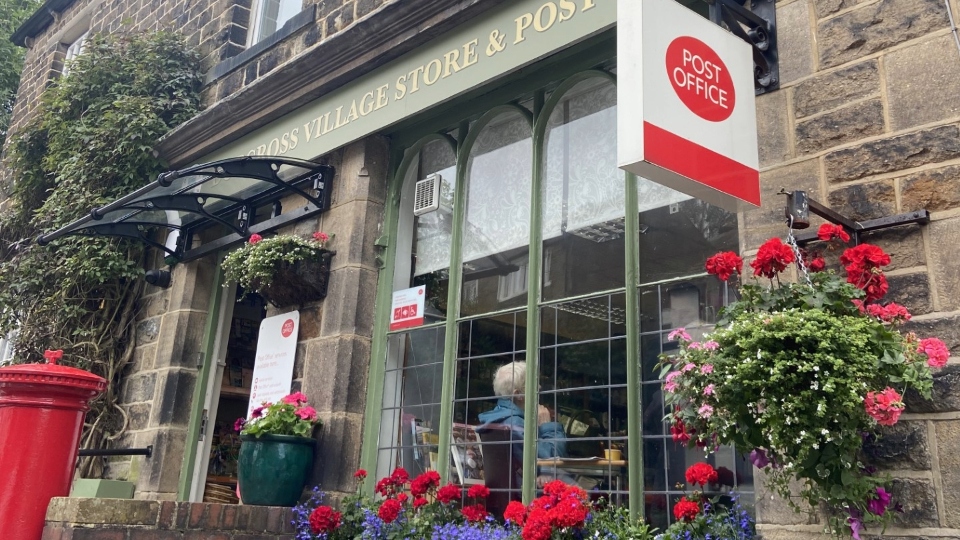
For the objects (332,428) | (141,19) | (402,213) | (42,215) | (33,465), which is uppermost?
(141,19)

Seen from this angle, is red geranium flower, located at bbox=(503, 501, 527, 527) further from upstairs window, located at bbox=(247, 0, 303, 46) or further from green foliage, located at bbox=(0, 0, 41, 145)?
green foliage, located at bbox=(0, 0, 41, 145)

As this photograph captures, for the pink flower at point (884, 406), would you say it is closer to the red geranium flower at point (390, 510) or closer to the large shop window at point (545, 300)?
the large shop window at point (545, 300)

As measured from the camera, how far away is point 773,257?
9.66 ft

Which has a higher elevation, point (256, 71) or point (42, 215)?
point (256, 71)

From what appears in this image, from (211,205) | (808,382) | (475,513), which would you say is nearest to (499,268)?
(475,513)

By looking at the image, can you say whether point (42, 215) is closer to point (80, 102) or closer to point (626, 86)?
point (80, 102)

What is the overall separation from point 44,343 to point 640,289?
6.06m

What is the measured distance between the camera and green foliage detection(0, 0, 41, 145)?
15086mm

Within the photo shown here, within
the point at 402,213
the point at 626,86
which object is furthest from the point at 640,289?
the point at 402,213

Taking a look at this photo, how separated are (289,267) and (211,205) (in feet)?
6.47

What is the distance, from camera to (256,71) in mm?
7297

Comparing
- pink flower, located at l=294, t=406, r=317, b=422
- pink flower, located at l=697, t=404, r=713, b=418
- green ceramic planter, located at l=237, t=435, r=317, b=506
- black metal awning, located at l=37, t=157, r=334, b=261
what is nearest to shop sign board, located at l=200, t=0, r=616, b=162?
black metal awning, located at l=37, t=157, r=334, b=261

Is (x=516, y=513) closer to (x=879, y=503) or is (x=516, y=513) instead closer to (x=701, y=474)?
(x=701, y=474)

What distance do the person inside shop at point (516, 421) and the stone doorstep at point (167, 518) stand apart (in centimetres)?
137
